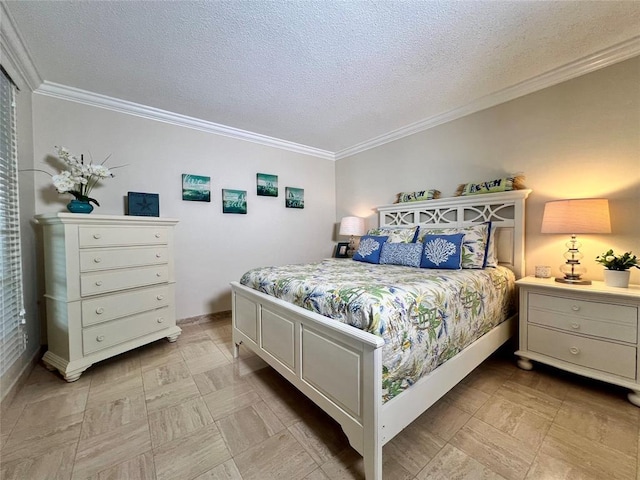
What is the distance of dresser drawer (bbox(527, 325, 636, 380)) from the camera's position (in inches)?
62.3

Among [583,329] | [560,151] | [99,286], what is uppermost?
[560,151]

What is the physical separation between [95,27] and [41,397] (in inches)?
95.1

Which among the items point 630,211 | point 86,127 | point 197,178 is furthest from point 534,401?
point 86,127

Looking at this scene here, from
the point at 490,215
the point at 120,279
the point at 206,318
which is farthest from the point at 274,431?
the point at 490,215

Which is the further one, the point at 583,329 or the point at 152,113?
the point at 152,113

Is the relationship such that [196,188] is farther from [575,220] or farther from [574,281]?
[574,281]

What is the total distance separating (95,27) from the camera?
5.29ft

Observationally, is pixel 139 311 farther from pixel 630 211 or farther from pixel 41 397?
pixel 630 211

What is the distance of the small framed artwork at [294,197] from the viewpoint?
3740mm

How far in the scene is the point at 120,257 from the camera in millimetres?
2082

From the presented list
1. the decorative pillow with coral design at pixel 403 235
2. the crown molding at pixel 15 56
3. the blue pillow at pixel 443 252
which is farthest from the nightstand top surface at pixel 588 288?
the crown molding at pixel 15 56

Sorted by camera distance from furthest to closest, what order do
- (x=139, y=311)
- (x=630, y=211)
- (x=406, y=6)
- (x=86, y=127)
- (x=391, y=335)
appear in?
1. (x=86, y=127)
2. (x=139, y=311)
3. (x=630, y=211)
4. (x=406, y=6)
5. (x=391, y=335)

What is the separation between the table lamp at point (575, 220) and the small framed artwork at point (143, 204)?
11.4ft

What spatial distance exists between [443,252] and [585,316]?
0.96m
